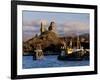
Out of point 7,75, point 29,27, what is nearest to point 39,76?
point 7,75

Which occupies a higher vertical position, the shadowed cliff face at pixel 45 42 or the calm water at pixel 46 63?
the shadowed cliff face at pixel 45 42

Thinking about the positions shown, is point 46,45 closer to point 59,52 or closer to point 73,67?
point 59,52

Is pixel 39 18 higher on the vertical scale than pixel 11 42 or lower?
higher

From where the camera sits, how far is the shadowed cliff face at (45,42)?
2078 millimetres

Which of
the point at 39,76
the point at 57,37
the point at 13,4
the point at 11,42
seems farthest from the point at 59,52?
the point at 13,4

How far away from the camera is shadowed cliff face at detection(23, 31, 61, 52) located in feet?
6.82

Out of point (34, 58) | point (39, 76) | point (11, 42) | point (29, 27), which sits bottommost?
point (39, 76)

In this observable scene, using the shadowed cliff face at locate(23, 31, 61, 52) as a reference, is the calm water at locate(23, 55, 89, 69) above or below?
below

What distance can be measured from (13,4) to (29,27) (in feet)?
0.82

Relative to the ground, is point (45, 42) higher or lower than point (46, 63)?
higher

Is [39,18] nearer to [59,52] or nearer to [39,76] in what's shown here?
[59,52]

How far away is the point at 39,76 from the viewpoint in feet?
6.86

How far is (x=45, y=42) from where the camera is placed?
2.13 meters

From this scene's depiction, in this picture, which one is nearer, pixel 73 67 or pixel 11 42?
pixel 11 42
